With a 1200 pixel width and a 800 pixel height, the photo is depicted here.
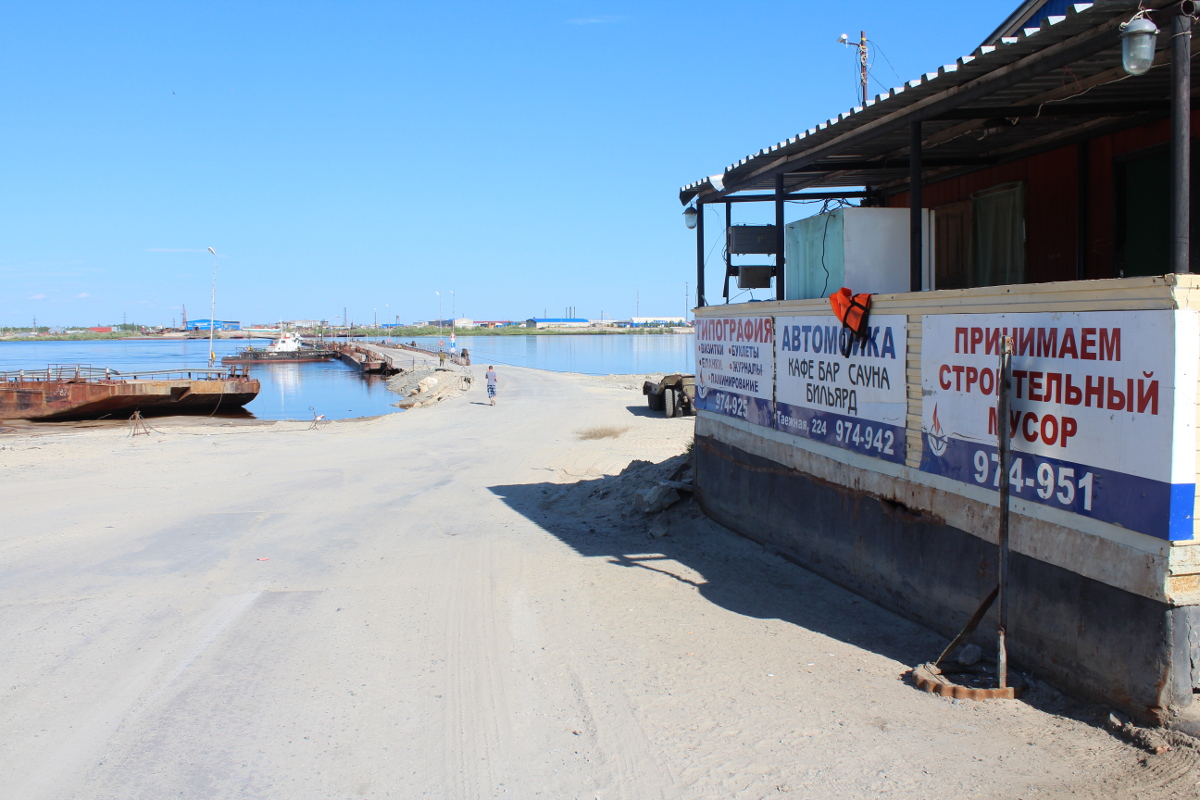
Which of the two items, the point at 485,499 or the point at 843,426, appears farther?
the point at 485,499

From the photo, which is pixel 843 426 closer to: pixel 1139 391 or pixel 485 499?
pixel 1139 391

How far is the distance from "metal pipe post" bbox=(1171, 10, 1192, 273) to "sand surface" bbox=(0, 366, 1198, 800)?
2592 mm

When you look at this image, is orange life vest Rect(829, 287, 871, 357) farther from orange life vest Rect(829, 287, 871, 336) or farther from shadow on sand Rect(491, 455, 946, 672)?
shadow on sand Rect(491, 455, 946, 672)

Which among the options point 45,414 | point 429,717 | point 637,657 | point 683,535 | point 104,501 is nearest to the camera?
point 429,717

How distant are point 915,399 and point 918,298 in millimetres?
783

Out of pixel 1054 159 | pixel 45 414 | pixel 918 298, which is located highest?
Result: pixel 1054 159

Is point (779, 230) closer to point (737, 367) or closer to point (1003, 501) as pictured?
point (737, 367)

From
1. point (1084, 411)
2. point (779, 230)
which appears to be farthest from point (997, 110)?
point (1084, 411)

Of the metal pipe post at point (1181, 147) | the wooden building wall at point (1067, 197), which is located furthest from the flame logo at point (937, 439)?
Result: the wooden building wall at point (1067, 197)

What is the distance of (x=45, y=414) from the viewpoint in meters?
38.6

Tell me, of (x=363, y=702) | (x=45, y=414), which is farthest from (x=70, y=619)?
(x=45, y=414)

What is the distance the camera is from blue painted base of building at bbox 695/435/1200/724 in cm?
439

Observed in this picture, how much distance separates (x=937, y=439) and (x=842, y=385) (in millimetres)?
1476

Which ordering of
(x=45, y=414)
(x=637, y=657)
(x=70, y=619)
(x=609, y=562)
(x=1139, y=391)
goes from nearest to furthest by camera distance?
(x=1139, y=391) < (x=637, y=657) < (x=70, y=619) < (x=609, y=562) < (x=45, y=414)
